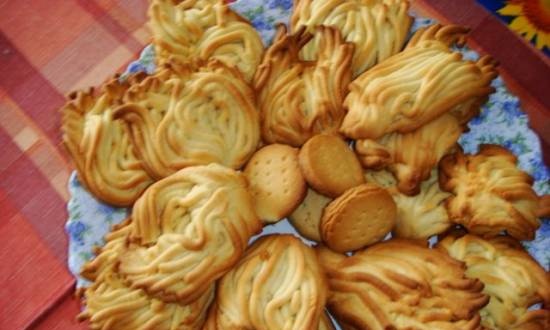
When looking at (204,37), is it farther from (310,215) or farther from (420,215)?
(420,215)

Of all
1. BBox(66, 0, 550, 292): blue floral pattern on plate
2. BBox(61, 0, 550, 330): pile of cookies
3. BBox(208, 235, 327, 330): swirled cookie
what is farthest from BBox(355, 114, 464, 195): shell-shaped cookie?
BBox(208, 235, 327, 330): swirled cookie

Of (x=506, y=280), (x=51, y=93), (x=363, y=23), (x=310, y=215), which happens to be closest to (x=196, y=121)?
(x=310, y=215)

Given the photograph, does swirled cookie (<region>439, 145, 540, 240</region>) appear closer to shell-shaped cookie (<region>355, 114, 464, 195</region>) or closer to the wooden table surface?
shell-shaped cookie (<region>355, 114, 464, 195</region>)

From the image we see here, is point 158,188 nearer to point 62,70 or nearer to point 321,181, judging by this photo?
point 321,181

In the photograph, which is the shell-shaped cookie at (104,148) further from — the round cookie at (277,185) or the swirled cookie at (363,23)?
the swirled cookie at (363,23)

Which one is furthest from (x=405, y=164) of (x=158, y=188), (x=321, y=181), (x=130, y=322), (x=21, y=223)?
(x=21, y=223)

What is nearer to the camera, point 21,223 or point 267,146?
point 267,146

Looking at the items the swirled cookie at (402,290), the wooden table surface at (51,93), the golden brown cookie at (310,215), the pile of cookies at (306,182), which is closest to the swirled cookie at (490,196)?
the pile of cookies at (306,182)
